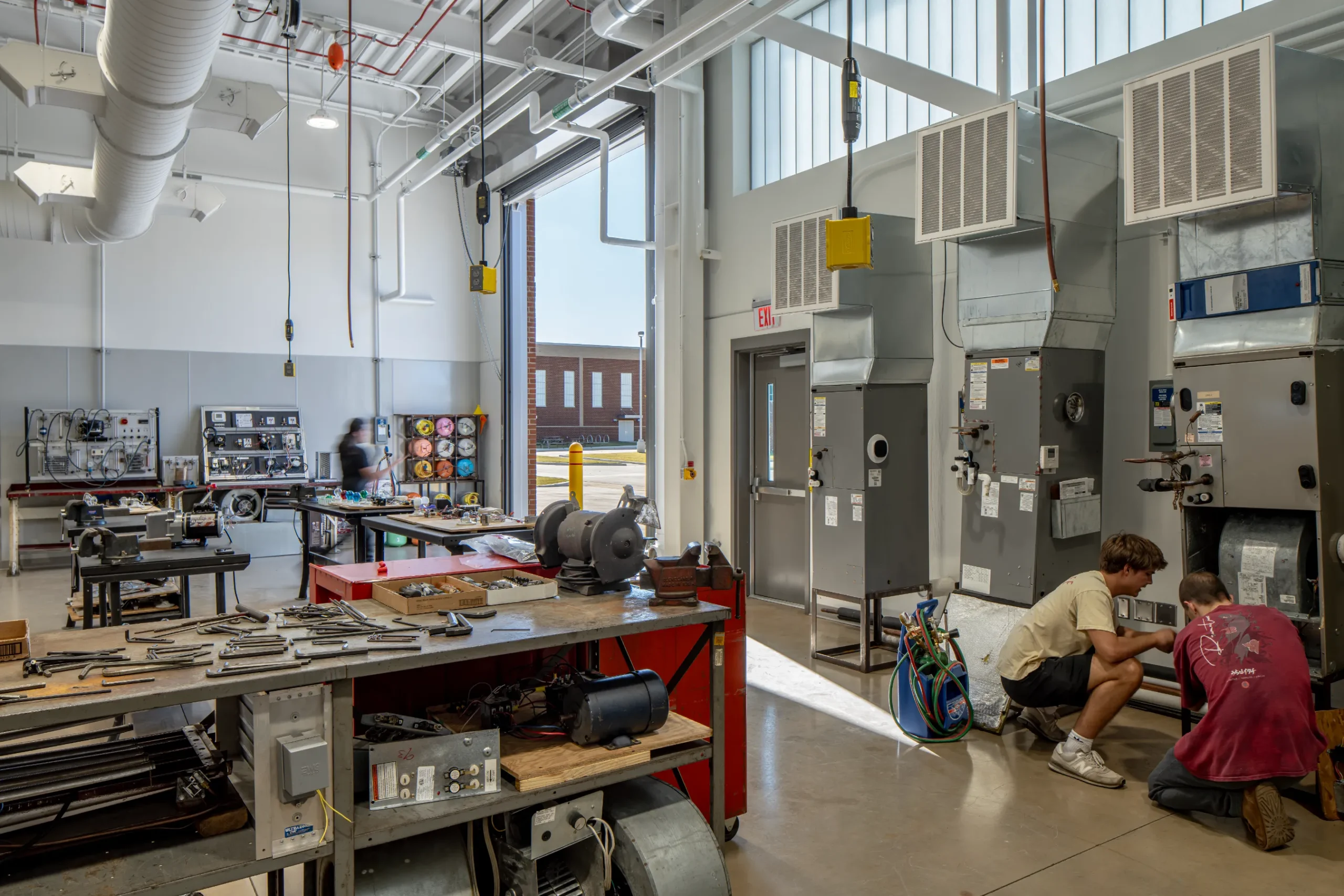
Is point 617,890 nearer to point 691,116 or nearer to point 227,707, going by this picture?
point 227,707

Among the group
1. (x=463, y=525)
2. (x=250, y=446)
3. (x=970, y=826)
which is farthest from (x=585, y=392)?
(x=970, y=826)

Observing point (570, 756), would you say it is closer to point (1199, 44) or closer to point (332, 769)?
point (332, 769)

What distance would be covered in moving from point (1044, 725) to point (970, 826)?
36.7 inches

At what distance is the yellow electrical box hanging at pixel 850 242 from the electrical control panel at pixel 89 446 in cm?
755

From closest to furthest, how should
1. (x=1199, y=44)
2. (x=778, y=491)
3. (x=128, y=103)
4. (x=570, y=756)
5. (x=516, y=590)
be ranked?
(x=570, y=756)
(x=516, y=590)
(x=1199, y=44)
(x=128, y=103)
(x=778, y=491)

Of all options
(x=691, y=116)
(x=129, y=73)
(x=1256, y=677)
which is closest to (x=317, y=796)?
(x=1256, y=677)

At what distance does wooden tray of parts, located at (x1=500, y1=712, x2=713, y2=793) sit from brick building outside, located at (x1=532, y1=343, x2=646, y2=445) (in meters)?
23.8

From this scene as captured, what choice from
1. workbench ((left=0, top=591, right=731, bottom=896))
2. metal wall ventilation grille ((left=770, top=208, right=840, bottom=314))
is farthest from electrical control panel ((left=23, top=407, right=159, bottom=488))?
workbench ((left=0, top=591, right=731, bottom=896))

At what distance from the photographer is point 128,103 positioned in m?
4.04

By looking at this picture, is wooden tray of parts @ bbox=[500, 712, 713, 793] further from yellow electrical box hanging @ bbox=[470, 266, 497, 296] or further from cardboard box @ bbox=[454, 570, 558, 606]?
yellow electrical box hanging @ bbox=[470, 266, 497, 296]

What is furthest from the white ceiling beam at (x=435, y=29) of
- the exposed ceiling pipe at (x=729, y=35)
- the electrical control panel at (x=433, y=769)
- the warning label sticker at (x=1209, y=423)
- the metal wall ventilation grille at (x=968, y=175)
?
the electrical control panel at (x=433, y=769)

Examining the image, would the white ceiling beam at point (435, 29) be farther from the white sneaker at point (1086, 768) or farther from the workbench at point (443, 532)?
the white sneaker at point (1086, 768)

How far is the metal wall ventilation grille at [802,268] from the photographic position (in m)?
A: 4.83

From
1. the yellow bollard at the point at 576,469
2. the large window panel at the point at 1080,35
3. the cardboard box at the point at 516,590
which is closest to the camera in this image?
the cardboard box at the point at 516,590
